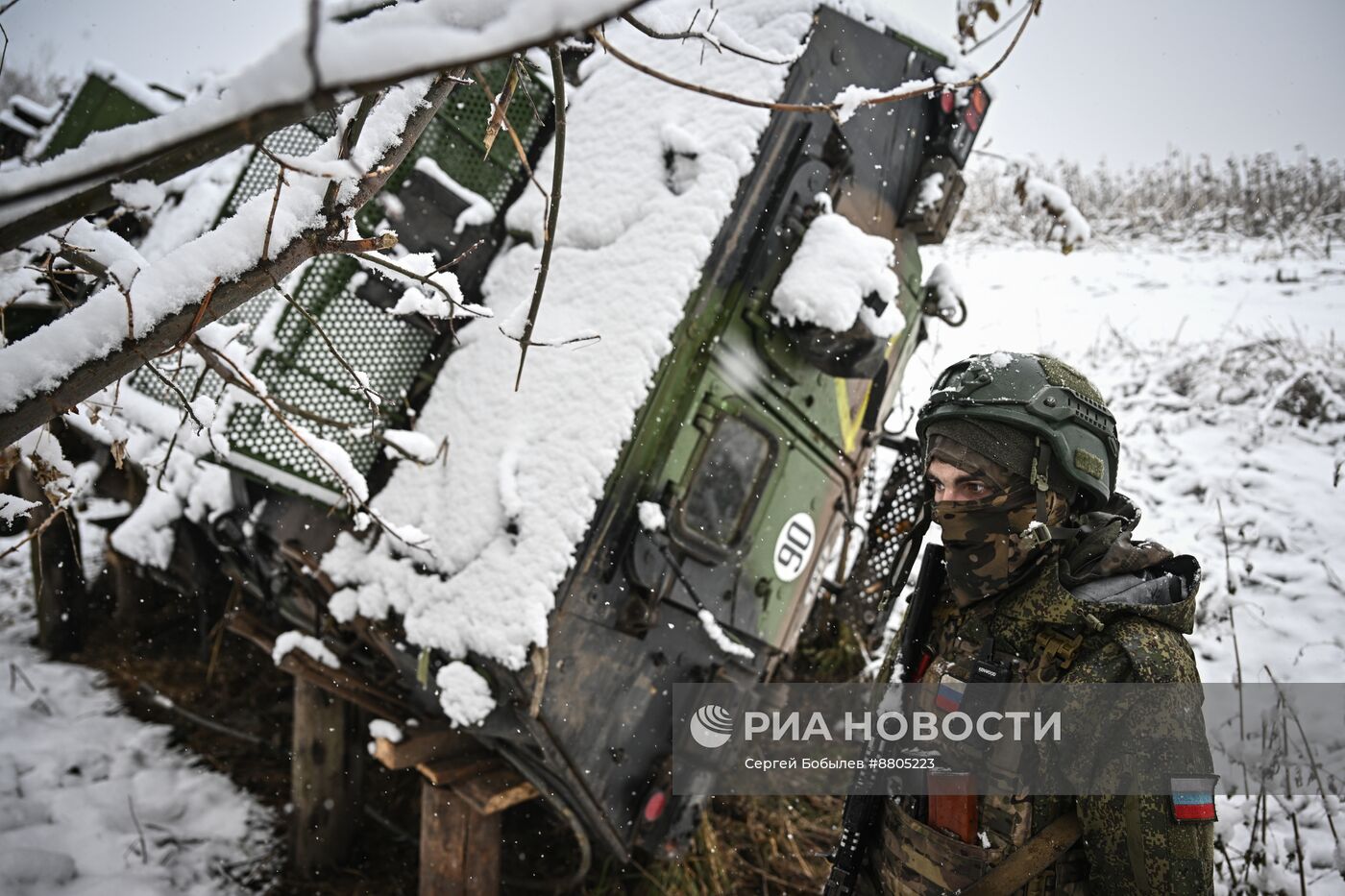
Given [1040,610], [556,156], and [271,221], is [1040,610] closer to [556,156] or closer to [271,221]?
[556,156]

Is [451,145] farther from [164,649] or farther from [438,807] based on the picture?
[164,649]

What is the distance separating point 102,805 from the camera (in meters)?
3.94

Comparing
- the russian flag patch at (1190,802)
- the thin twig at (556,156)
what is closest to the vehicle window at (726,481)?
the thin twig at (556,156)

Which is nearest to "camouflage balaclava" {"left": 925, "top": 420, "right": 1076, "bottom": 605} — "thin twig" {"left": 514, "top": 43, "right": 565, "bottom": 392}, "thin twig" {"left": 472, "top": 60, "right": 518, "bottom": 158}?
"thin twig" {"left": 514, "top": 43, "right": 565, "bottom": 392}

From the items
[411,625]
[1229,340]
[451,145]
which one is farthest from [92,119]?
[1229,340]

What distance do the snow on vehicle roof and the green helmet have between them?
1132 mm

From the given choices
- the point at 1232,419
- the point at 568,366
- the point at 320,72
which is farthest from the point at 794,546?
the point at 1232,419

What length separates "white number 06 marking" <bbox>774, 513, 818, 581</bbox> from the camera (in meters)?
3.37

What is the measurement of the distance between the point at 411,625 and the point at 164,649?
14.0 feet

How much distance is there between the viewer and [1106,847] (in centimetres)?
155

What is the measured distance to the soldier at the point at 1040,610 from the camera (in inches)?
61.3

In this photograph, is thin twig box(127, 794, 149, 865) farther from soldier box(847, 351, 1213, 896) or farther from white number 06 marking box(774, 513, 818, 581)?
soldier box(847, 351, 1213, 896)

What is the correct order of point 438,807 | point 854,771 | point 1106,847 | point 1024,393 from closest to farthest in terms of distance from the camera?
point 1106,847, point 1024,393, point 854,771, point 438,807

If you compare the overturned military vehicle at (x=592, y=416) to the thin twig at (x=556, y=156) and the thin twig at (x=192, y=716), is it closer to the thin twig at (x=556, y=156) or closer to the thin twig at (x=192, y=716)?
the thin twig at (x=556, y=156)
